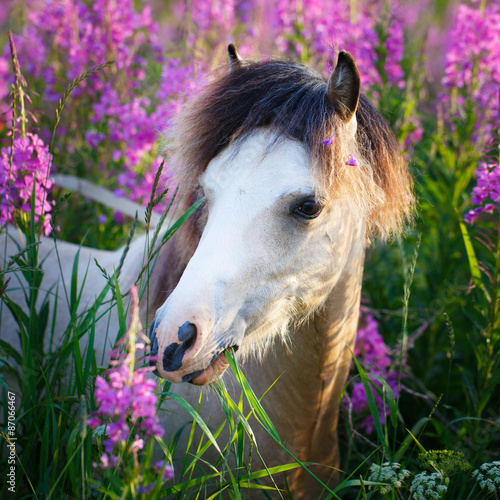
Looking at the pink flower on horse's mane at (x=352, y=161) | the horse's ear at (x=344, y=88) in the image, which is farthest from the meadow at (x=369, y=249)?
the horse's ear at (x=344, y=88)

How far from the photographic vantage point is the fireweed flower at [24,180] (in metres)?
1.79

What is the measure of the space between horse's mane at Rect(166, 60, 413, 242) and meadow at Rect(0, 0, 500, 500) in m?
0.20

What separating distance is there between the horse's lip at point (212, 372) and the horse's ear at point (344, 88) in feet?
2.88

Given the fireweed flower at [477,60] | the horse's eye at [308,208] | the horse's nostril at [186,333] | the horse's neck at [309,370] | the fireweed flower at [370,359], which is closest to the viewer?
the horse's nostril at [186,333]

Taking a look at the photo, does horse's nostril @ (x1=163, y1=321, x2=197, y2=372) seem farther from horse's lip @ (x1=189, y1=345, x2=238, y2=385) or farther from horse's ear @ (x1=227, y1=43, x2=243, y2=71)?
horse's ear @ (x1=227, y1=43, x2=243, y2=71)

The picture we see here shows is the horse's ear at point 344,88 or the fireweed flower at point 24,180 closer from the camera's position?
the horse's ear at point 344,88

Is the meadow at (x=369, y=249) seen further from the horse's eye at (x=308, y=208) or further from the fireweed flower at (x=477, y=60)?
the horse's eye at (x=308, y=208)

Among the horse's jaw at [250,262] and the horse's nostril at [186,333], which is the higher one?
the horse's jaw at [250,262]

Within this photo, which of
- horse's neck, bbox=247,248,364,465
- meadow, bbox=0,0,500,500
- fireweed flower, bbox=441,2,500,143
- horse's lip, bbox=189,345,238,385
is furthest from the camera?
fireweed flower, bbox=441,2,500,143

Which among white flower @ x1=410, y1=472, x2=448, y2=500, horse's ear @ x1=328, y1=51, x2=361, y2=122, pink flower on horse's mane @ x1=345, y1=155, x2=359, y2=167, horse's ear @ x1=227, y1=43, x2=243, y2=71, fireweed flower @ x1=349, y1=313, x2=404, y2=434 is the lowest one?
white flower @ x1=410, y1=472, x2=448, y2=500

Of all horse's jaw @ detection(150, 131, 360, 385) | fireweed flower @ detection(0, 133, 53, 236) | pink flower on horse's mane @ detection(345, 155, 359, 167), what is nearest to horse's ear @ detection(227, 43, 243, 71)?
horse's jaw @ detection(150, 131, 360, 385)

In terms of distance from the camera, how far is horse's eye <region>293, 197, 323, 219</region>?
142 cm

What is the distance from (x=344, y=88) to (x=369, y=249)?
2.11 metres

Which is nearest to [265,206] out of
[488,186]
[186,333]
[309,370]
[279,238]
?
[279,238]
